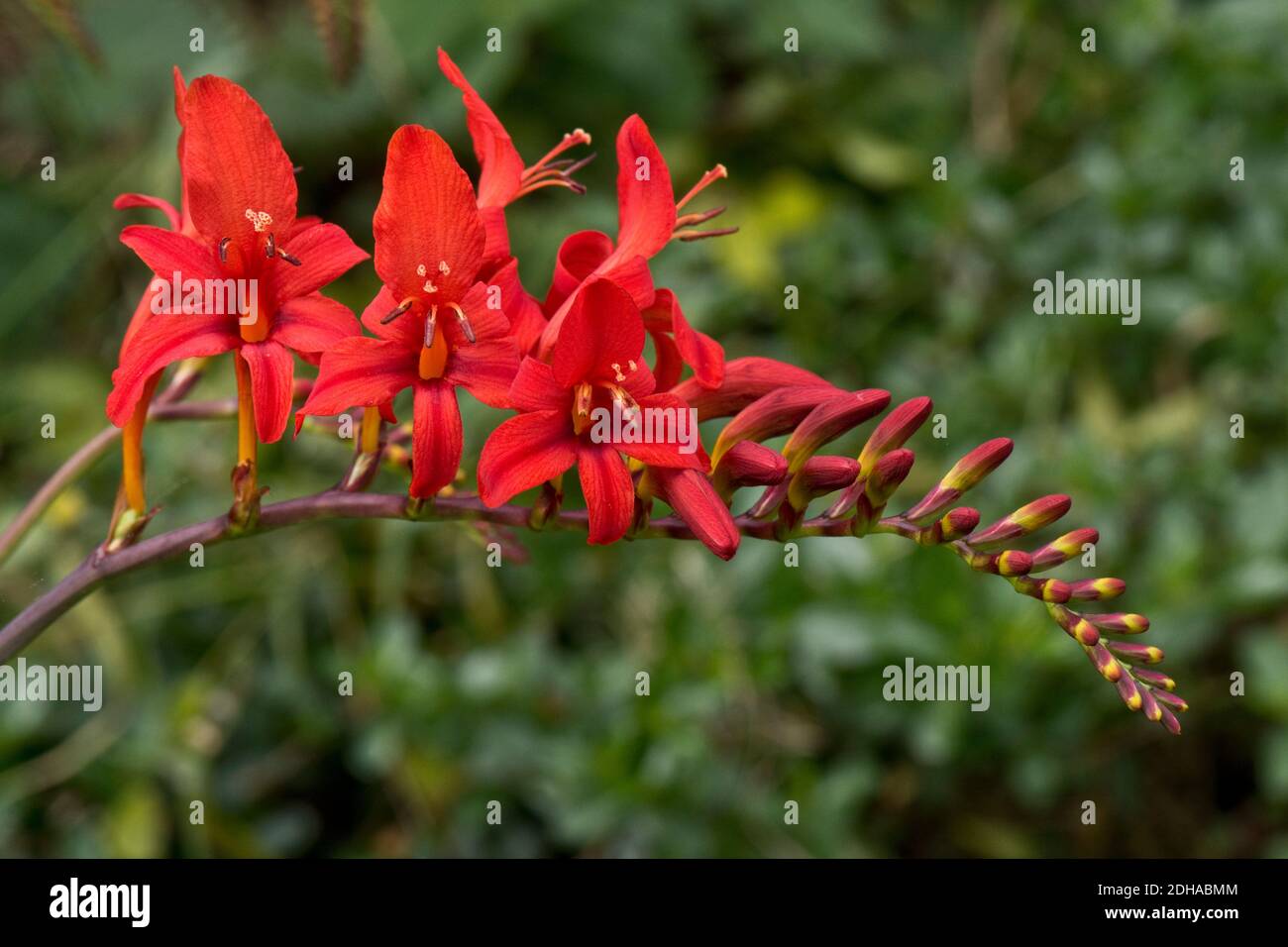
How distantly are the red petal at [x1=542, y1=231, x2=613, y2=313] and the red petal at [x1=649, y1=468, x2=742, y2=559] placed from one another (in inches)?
6.1

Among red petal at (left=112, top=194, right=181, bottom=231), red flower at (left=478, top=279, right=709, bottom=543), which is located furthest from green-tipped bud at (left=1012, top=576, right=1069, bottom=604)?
red petal at (left=112, top=194, right=181, bottom=231)

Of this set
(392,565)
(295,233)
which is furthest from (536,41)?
(295,233)

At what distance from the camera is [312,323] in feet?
2.60

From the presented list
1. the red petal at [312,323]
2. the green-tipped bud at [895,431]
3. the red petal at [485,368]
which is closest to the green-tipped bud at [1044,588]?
the green-tipped bud at [895,431]

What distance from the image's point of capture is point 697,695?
1.96m

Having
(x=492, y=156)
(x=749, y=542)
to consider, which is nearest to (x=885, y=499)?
(x=492, y=156)

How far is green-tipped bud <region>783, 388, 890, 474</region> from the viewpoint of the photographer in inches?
33.1

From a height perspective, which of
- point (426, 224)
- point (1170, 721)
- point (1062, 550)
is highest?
point (426, 224)

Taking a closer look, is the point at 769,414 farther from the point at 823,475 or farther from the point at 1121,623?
the point at 1121,623

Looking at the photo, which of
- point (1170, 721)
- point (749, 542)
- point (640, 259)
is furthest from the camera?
point (749, 542)

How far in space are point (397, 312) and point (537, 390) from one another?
0.31ft

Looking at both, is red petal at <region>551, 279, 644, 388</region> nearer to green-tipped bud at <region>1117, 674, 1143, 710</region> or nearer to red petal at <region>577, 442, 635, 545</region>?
red petal at <region>577, 442, 635, 545</region>

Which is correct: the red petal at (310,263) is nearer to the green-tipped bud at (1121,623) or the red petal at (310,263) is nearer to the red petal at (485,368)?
the red petal at (485,368)

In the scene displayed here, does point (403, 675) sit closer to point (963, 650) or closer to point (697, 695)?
point (697, 695)
